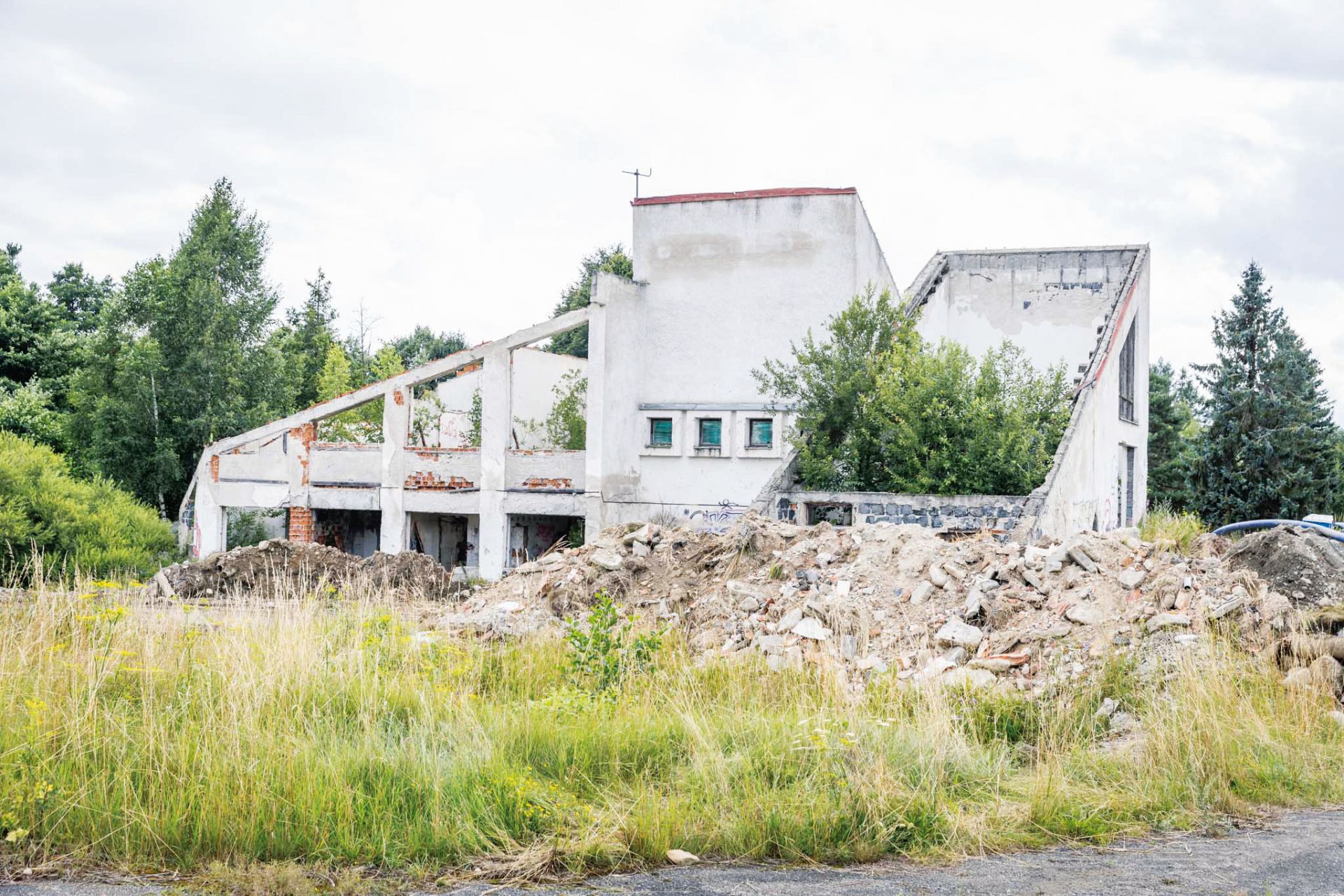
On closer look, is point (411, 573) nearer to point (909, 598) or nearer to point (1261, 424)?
point (909, 598)

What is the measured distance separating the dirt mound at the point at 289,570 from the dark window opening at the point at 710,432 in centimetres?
767

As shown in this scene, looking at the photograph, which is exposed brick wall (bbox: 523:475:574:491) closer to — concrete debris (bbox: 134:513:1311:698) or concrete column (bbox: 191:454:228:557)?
concrete column (bbox: 191:454:228:557)

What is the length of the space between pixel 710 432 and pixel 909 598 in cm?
1468

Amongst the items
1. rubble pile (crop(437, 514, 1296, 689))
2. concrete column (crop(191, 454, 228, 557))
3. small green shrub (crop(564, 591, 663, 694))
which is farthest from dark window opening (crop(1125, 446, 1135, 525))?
concrete column (crop(191, 454, 228, 557))

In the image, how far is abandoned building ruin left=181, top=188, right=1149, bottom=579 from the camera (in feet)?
86.3

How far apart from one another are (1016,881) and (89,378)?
33.6 meters

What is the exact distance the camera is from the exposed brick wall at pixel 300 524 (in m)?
27.7

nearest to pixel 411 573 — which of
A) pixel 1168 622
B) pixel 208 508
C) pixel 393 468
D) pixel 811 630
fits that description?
pixel 393 468

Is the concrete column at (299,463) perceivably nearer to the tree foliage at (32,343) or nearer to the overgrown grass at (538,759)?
the tree foliage at (32,343)

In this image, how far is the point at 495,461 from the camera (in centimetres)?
2656

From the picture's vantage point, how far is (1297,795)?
7273mm

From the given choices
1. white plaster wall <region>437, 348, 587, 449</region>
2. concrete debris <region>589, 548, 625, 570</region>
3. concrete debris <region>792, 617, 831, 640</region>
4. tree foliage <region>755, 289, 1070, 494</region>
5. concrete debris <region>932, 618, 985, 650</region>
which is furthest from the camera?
white plaster wall <region>437, 348, 587, 449</region>

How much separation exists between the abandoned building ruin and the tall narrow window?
88 millimetres

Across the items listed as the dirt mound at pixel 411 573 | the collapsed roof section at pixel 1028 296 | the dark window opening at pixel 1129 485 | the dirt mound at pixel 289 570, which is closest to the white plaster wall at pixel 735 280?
the collapsed roof section at pixel 1028 296
